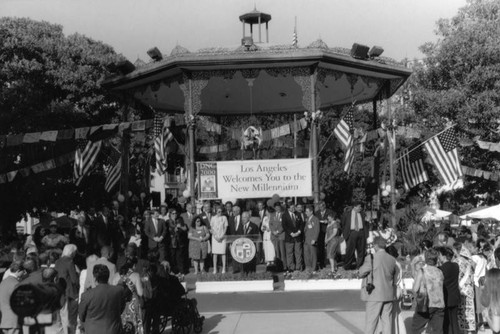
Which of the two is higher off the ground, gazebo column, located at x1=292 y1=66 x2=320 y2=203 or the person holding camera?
gazebo column, located at x1=292 y1=66 x2=320 y2=203

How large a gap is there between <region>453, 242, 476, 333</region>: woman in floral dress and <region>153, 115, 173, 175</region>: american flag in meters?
13.4

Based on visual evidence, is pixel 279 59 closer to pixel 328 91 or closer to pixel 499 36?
pixel 328 91

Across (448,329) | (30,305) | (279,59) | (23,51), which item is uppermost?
(23,51)

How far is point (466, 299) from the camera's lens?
1284 cm

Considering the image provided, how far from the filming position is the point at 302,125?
1090 inches

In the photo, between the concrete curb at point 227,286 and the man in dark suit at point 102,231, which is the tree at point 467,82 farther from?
the man in dark suit at point 102,231

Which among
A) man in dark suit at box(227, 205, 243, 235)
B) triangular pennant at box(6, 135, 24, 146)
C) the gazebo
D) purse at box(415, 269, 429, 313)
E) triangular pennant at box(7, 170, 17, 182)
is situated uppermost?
the gazebo

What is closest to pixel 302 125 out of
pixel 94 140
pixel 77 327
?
pixel 94 140

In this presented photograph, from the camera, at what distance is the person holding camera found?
11.9 metres

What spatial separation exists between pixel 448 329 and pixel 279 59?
12.4 m

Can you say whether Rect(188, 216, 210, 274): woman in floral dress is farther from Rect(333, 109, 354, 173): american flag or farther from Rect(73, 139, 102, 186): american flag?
Rect(73, 139, 102, 186): american flag

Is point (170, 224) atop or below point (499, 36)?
below

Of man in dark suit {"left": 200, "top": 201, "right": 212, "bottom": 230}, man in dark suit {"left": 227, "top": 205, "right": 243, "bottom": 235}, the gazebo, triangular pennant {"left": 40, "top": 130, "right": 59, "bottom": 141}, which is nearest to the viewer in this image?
man in dark suit {"left": 227, "top": 205, "right": 243, "bottom": 235}

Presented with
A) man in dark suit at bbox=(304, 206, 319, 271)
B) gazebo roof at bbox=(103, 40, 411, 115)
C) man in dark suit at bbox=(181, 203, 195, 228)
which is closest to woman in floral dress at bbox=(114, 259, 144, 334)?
man in dark suit at bbox=(304, 206, 319, 271)
